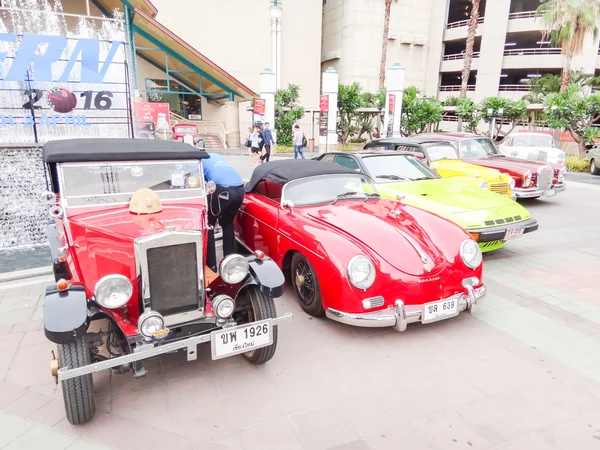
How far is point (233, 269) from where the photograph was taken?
3.25 m

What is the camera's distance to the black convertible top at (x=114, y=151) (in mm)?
3506

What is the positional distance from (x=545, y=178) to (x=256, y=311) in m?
8.98

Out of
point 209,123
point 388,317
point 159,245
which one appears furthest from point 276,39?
point 159,245

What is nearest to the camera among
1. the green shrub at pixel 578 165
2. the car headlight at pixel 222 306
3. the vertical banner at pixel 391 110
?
the car headlight at pixel 222 306

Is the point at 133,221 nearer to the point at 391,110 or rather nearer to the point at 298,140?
the point at 298,140

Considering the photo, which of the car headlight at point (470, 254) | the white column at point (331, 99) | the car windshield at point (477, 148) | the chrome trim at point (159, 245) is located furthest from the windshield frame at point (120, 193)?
the white column at point (331, 99)

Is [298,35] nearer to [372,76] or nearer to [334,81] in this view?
[372,76]

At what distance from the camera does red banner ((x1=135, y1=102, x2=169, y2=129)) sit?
1872 centimetres

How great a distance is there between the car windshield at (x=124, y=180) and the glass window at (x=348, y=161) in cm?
347

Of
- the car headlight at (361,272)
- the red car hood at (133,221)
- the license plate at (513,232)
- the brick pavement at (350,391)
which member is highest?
→ the red car hood at (133,221)

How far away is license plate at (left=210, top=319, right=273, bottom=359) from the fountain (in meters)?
4.43

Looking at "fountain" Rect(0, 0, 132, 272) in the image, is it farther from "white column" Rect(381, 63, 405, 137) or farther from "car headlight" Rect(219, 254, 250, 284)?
"white column" Rect(381, 63, 405, 137)

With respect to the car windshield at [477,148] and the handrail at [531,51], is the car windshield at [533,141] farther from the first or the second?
the handrail at [531,51]

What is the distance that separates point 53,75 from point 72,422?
37.4ft
